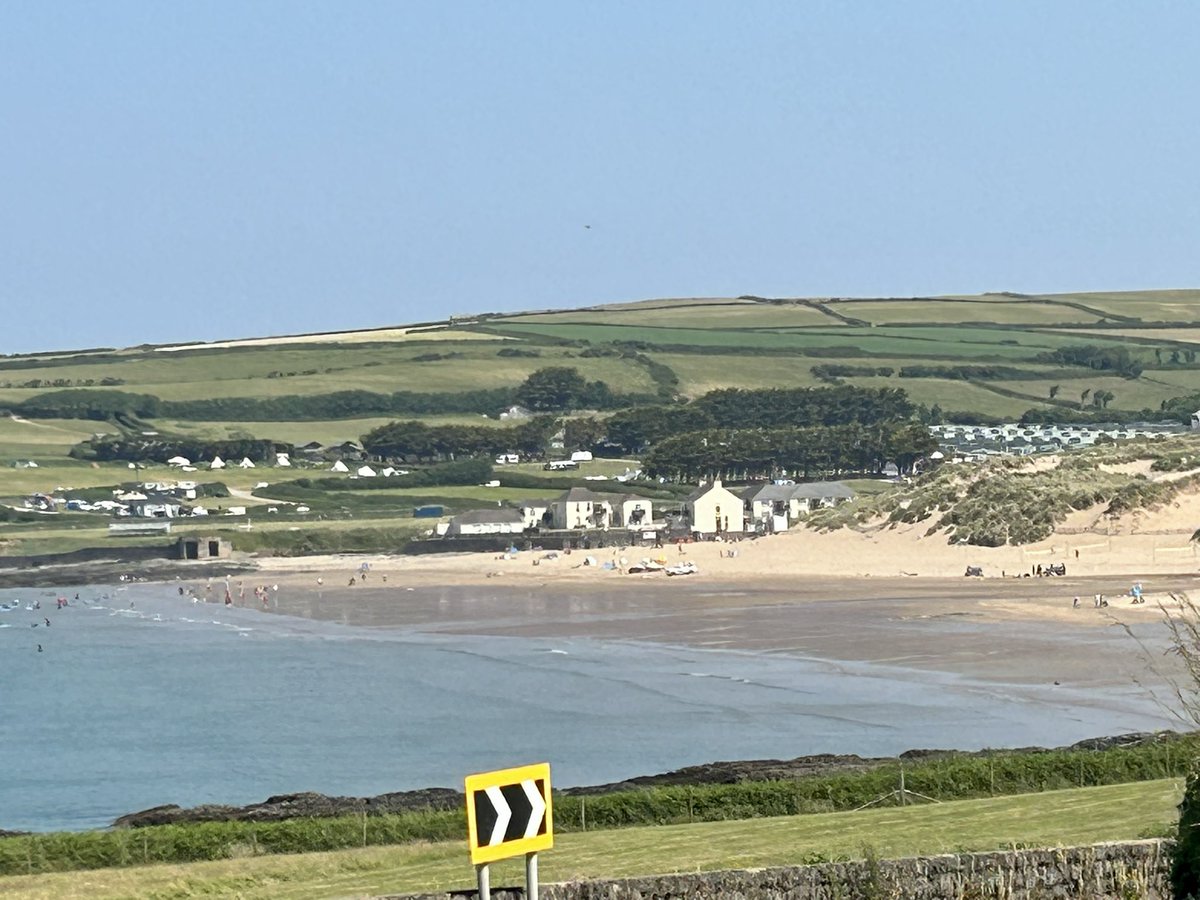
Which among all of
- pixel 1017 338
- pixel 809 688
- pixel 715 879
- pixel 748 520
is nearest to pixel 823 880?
pixel 715 879

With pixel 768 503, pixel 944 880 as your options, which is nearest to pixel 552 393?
pixel 768 503

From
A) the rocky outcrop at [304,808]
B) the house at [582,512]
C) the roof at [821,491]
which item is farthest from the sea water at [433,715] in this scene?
the house at [582,512]

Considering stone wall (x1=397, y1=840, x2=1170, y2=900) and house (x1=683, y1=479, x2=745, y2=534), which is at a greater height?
house (x1=683, y1=479, x2=745, y2=534)

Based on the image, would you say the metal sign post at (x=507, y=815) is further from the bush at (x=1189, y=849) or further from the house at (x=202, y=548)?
the house at (x=202, y=548)

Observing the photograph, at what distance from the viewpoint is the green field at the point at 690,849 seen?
15.6 m

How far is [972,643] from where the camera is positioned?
153ft

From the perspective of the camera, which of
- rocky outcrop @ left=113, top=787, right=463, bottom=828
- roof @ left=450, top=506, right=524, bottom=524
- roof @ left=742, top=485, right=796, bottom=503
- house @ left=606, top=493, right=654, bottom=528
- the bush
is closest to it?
the bush

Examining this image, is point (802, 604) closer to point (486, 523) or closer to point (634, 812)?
point (634, 812)

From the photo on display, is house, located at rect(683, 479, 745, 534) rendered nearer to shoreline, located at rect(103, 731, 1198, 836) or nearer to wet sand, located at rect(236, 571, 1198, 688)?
wet sand, located at rect(236, 571, 1198, 688)

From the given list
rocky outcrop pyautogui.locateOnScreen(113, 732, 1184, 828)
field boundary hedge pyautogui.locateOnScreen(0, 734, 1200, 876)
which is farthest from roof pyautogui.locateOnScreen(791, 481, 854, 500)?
field boundary hedge pyautogui.locateOnScreen(0, 734, 1200, 876)

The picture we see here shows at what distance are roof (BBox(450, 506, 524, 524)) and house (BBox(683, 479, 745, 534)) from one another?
9.52m

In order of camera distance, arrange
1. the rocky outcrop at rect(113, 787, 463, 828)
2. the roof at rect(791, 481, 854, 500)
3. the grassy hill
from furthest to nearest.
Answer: the grassy hill, the roof at rect(791, 481, 854, 500), the rocky outcrop at rect(113, 787, 463, 828)

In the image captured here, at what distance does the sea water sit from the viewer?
33.2 metres

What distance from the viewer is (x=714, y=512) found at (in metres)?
99.9
